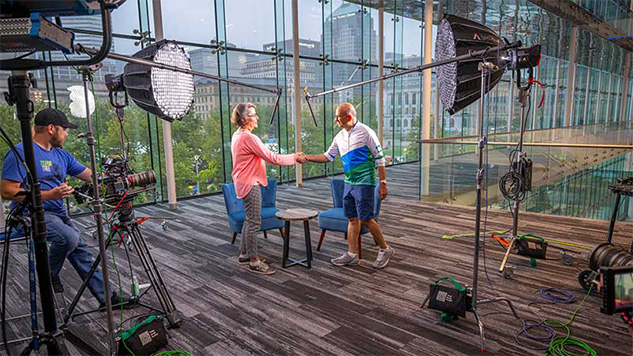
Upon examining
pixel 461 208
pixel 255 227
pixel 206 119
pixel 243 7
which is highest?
pixel 243 7

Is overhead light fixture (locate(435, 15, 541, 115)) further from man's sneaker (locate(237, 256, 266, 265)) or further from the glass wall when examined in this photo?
the glass wall

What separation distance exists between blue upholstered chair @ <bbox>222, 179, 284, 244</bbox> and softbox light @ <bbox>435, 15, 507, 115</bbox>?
2.53 metres

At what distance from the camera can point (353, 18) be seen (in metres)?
11.4

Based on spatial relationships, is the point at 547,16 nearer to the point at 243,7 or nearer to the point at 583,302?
the point at 243,7

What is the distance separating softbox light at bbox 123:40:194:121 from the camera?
2164mm

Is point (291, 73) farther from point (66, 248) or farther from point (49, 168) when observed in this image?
point (66, 248)

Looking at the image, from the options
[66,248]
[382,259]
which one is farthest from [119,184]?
[382,259]

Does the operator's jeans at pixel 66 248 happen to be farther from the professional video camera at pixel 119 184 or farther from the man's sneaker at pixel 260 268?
the man's sneaker at pixel 260 268

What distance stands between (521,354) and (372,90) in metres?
10.6

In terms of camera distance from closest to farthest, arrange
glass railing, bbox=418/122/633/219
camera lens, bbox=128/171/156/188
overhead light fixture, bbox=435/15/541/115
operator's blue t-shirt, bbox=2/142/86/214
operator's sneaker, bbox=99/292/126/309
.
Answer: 1. overhead light fixture, bbox=435/15/541/115
2. operator's blue t-shirt, bbox=2/142/86/214
3. camera lens, bbox=128/171/156/188
4. operator's sneaker, bbox=99/292/126/309
5. glass railing, bbox=418/122/633/219

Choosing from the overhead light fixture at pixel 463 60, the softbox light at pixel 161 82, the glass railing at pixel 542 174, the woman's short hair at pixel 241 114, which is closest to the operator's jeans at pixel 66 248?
the softbox light at pixel 161 82

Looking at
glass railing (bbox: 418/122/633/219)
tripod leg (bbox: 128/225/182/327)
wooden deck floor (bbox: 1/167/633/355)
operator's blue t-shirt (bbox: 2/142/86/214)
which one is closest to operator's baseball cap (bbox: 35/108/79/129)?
operator's blue t-shirt (bbox: 2/142/86/214)

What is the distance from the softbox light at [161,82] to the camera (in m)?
2.16

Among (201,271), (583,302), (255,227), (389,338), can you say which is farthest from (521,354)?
(201,271)
